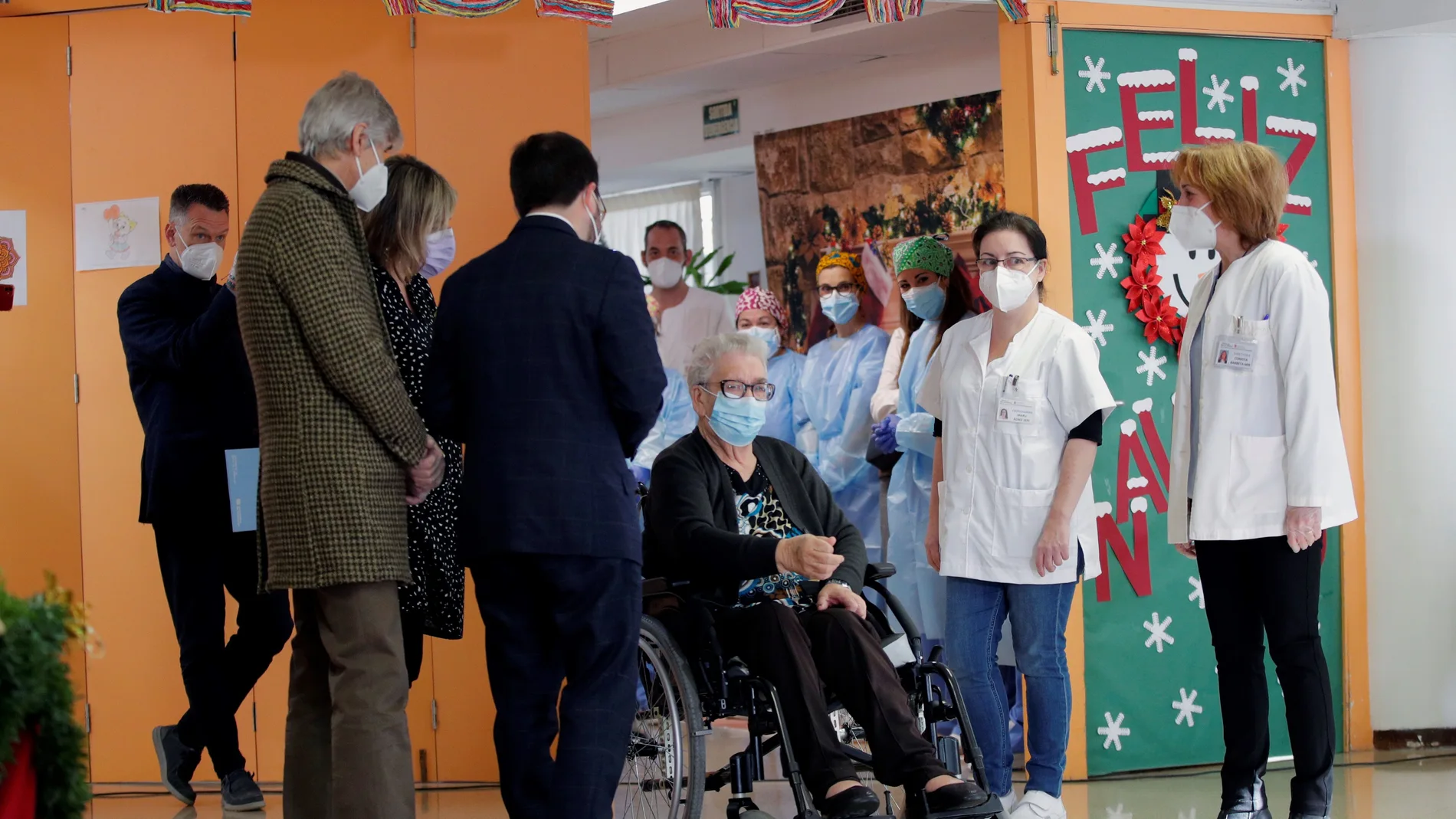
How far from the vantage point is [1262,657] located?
3.39 m

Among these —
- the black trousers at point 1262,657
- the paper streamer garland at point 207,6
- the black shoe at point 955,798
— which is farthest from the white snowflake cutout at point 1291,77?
the paper streamer garland at point 207,6

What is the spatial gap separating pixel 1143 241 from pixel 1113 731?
145 cm

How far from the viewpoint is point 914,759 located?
312 centimetres

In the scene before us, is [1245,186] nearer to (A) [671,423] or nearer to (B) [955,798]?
(B) [955,798]

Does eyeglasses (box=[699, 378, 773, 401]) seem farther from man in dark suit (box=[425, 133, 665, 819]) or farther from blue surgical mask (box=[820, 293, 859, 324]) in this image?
blue surgical mask (box=[820, 293, 859, 324])

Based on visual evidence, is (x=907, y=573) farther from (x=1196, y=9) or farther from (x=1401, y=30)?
(x=1401, y=30)

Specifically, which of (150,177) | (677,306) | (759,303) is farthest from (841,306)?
(150,177)

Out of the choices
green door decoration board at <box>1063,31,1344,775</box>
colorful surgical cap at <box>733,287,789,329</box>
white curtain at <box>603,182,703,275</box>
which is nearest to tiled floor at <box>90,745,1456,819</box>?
green door decoration board at <box>1063,31,1344,775</box>

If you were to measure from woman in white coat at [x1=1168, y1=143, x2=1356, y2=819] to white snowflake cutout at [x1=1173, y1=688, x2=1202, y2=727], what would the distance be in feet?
3.18

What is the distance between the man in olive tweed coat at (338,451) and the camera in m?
2.59

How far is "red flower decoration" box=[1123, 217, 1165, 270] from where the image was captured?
4328 mm

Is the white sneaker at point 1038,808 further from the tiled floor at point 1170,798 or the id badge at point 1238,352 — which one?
the id badge at point 1238,352

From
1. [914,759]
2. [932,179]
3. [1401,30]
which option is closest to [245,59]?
[914,759]

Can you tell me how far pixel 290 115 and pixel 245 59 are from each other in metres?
0.22
